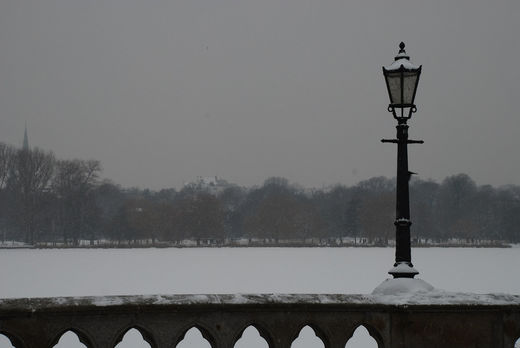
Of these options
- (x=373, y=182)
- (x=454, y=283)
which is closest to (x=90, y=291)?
(x=454, y=283)

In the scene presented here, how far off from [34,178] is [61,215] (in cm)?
1020

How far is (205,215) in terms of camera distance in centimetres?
14700

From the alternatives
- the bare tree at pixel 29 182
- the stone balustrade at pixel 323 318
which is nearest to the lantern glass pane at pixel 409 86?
the stone balustrade at pixel 323 318

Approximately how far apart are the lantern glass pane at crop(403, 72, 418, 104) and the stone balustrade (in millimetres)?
2226

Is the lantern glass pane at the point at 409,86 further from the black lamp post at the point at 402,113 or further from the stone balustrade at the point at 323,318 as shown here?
the stone balustrade at the point at 323,318

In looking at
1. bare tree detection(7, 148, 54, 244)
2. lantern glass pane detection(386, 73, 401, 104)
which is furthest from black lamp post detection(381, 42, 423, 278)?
bare tree detection(7, 148, 54, 244)

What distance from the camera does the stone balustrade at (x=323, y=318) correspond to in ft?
19.7

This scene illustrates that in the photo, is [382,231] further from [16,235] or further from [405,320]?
[405,320]

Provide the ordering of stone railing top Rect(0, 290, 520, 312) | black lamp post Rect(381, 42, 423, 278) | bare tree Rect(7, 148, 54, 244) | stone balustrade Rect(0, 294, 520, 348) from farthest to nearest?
bare tree Rect(7, 148, 54, 244), black lamp post Rect(381, 42, 423, 278), stone balustrade Rect(0, 294, 520, 348), stone railing top Rect(0, 290, 520, 312)

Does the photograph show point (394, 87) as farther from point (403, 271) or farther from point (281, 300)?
point (281, 300)

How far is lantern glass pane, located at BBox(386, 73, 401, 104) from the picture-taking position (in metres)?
7.60

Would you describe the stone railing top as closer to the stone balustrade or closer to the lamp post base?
A: the stone balustrade

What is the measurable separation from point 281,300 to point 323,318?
0.40m

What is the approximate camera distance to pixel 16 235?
15038cm
